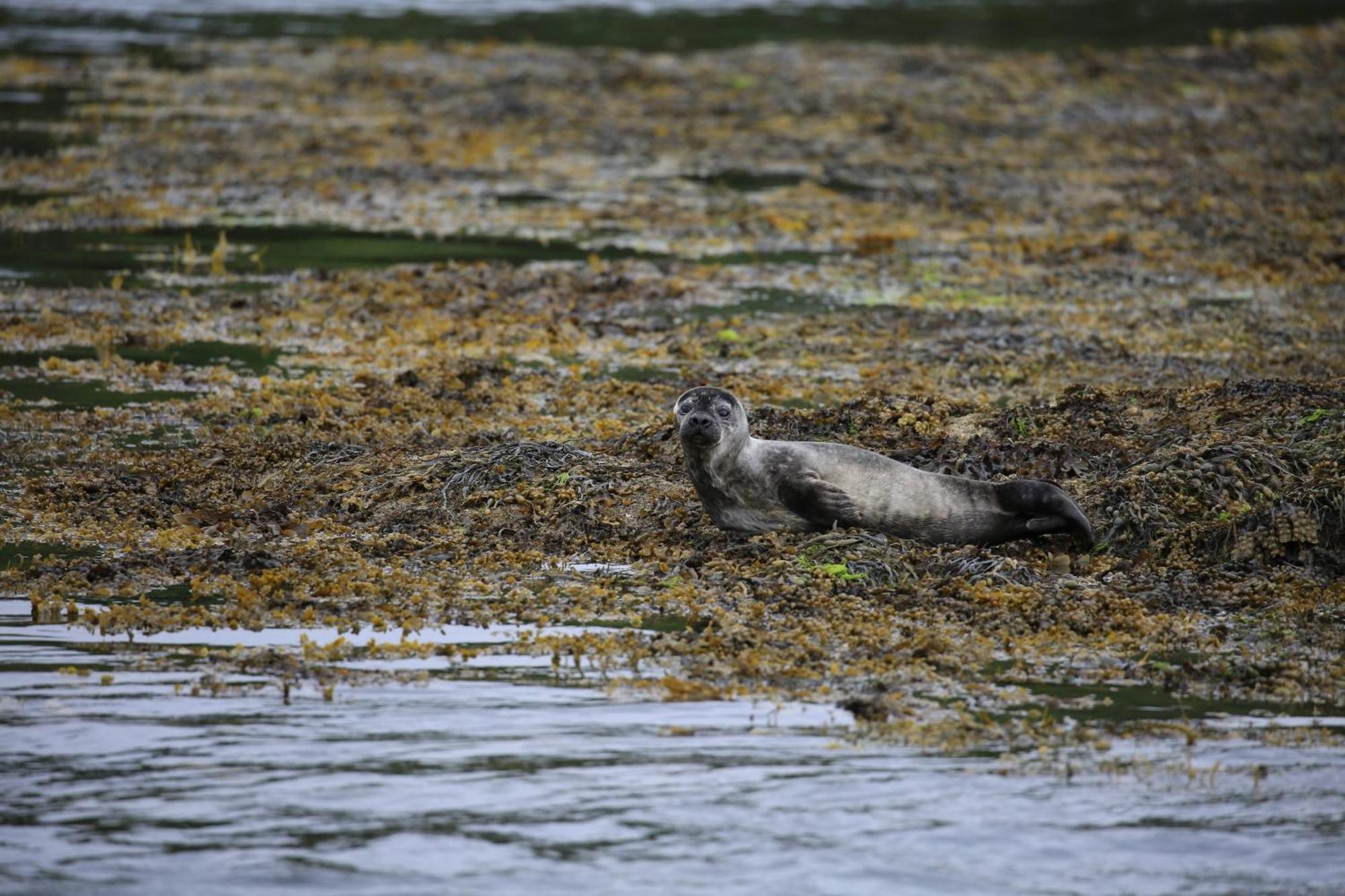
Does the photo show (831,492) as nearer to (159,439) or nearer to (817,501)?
(817,501)

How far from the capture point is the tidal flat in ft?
20.6

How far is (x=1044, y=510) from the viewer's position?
9117 mm

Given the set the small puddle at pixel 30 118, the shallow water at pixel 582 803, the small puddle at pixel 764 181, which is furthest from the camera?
the small puddle at pixel 30 118

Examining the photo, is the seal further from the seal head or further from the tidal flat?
the tidal flat

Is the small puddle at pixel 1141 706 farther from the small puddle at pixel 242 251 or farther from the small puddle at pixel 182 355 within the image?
the small puddle at pixel 242 251

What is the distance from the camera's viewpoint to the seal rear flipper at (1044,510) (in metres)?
9.05

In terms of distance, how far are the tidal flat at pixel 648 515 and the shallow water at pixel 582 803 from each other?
0.07 ft

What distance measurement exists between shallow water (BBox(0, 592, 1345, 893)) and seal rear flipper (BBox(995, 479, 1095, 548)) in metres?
2.12

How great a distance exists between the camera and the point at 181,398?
42.2ft

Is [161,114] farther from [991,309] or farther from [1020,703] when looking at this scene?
[1020,703]

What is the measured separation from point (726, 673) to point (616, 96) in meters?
20.7

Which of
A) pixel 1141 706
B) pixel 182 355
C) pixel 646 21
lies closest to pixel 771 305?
pixel 182 355

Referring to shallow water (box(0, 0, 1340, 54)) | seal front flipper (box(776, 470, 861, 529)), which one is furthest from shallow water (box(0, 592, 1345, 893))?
shallow water (box(0, 0, 1340, 54))

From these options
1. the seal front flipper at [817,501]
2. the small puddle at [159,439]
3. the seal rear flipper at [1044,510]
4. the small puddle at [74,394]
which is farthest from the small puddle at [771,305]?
the seal rear flipper at [1044,510]
